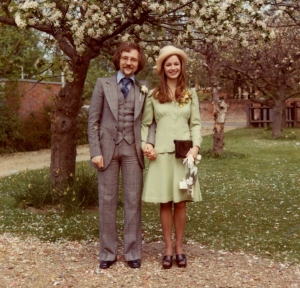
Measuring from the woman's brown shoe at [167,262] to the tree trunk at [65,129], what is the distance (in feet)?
10.5

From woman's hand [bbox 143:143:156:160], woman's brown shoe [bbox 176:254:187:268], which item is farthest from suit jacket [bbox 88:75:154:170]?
woman's brown shoe [bbox 176:254:187:268]

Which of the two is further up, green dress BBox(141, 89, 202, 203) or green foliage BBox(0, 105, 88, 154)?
green dress BBox(141, 89, 202, 203)

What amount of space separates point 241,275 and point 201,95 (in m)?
36.9

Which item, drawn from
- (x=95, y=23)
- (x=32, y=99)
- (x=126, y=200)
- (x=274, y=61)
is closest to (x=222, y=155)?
(x=274, y=61)

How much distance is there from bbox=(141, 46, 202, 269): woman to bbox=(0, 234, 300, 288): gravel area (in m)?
0.26

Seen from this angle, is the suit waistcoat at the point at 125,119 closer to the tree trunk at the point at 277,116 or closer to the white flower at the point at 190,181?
the white flower at the point at 190,181

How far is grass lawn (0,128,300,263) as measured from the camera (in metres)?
6.02

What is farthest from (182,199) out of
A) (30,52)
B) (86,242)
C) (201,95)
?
(201,95)

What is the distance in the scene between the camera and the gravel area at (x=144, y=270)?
461 cm

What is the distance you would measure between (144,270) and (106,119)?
1.48 meters

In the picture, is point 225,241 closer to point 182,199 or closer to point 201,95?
point 182,199

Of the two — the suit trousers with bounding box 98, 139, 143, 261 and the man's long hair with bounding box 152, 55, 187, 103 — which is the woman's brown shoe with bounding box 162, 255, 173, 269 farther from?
the man's long hair with bounding box 152, 55, 187, 103

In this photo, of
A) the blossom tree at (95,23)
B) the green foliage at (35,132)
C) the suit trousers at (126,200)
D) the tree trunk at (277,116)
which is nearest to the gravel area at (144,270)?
the suit trousers at (126,200)

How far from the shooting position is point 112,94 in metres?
4.91
